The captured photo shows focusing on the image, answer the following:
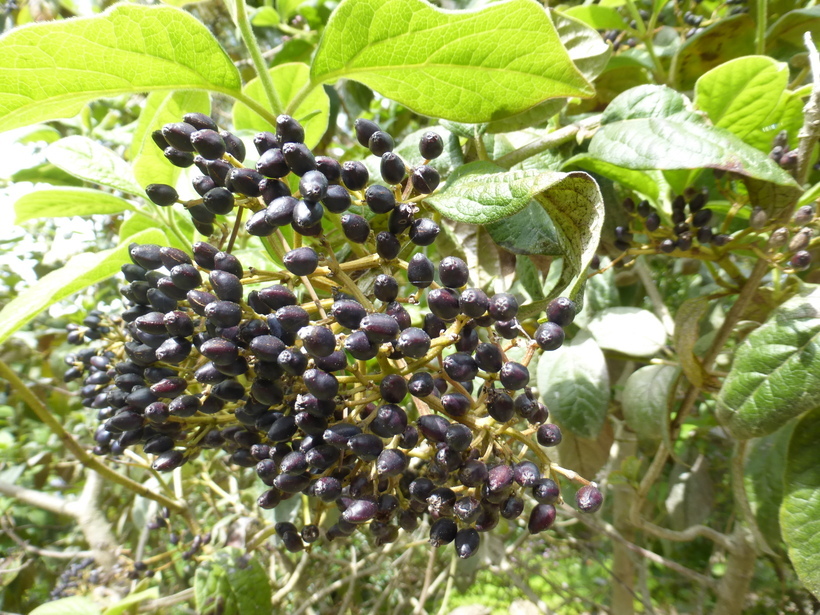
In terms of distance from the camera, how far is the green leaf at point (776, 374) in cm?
66

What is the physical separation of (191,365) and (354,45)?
467 mm

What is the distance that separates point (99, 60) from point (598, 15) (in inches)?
42.1

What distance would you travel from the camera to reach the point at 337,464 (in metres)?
0.58

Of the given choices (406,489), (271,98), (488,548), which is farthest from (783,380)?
(488,548)

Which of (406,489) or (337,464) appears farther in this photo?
(406,489)

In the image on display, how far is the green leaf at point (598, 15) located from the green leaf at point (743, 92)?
482 mm

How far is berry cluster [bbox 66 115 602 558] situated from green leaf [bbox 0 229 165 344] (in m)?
0.12

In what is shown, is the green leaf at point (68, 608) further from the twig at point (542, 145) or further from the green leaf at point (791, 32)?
the green leaf at point (791, 32)

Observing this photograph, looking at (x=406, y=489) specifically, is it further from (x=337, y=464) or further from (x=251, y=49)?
(x=251, y=49)

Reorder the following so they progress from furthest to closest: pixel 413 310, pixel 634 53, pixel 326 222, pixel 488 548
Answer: pixel 488 548 → pixel 634 53 → pixel 413 310 → pixel 326 222

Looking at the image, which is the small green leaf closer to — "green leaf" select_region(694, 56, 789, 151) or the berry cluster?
"green leaf" select_region(694, 56, 789, 151)

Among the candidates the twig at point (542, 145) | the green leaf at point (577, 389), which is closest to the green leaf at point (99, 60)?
the twig at point (542, 145)

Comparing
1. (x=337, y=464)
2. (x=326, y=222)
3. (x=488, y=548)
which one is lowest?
(x=488, y=548)

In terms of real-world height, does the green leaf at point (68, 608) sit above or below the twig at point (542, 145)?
below
